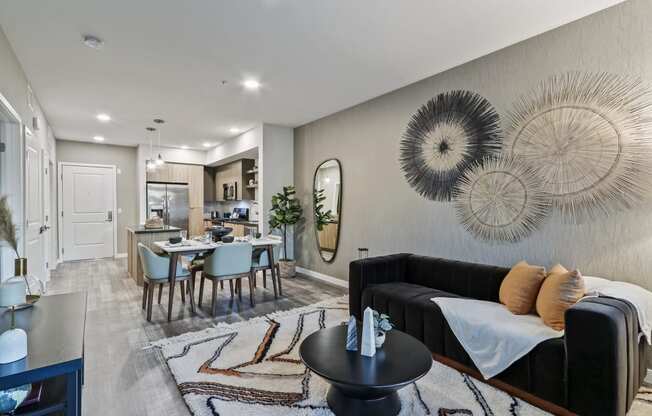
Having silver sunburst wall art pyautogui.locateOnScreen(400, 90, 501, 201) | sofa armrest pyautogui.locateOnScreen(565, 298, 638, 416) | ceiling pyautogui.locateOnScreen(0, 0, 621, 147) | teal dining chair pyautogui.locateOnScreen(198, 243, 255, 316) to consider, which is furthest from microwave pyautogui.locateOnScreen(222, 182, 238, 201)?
sofa armrest pyautogui.locateOnScreen(565, 298, 638, 416)

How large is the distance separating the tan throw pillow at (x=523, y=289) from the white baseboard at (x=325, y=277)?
261cm

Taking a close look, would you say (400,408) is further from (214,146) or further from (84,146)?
(84,146)

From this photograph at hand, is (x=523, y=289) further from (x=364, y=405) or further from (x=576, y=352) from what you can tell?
(x=364, y=405)

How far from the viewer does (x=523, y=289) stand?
239cm

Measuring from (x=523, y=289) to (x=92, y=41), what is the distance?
3.99 m

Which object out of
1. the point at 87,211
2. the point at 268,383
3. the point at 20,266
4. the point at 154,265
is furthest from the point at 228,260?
the point at 87,211

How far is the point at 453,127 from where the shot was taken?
3.40m

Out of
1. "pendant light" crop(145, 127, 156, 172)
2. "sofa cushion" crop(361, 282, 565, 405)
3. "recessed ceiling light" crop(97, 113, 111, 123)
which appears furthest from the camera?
"pendant light" crop(145, 127, 156, 172)

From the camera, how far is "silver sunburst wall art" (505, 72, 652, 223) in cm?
228

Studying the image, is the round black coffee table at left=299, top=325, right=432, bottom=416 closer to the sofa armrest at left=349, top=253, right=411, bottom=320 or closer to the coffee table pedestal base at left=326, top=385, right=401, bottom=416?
the coffee table pedestal base at left=326, top=385, right=401, bottom=416

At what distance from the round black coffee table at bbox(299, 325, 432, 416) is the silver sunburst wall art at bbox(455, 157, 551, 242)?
1589 mm

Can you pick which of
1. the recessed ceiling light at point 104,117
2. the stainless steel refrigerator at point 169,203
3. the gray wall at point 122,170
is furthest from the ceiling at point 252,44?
the stainless steel refrigerator at point 169,203

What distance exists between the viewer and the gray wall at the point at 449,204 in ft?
7.59

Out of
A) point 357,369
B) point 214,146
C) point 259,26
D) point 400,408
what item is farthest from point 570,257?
point 214,146
